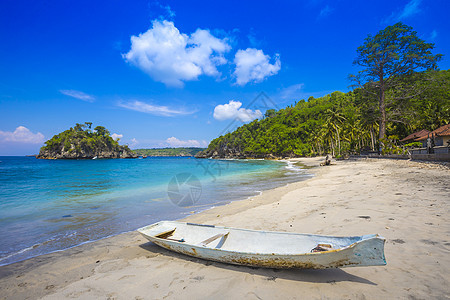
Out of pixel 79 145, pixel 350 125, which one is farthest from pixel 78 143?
pixel 350 125

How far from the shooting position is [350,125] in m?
55.9

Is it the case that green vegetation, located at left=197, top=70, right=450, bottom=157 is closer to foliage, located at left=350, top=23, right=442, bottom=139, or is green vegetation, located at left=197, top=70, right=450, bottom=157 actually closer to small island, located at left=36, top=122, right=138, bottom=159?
foliage, located at left=350, top=23, right=442, bottom=139

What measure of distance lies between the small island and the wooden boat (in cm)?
13965

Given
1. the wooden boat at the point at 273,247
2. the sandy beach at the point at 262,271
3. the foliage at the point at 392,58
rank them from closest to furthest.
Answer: the wooden boat at the point at 273,247, the sandy beach at the point at 262,271, the foliage at the point at 392,58

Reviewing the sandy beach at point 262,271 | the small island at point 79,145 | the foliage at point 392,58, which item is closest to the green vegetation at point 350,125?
the foliage at point 392,58

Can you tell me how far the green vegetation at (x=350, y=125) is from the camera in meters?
33.3

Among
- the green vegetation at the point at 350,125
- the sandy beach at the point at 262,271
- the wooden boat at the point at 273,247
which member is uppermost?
the green vegetation at the point at 350,125

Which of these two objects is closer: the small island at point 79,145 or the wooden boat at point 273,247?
the wooden boat at point 273,247

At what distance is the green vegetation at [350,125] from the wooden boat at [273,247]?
97.5 ft

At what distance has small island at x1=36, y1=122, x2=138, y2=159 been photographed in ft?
386

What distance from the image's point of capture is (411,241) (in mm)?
4340

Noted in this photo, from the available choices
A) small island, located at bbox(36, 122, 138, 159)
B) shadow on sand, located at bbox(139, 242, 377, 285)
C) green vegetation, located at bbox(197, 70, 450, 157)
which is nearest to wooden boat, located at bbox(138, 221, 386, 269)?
shadow on sand, located at bbox(139, 242, 377, 285)

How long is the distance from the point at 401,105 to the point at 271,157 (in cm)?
6830

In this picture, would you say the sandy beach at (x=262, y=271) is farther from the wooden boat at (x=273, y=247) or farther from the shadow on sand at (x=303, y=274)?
the wooden boat at (x=273, y=247)
